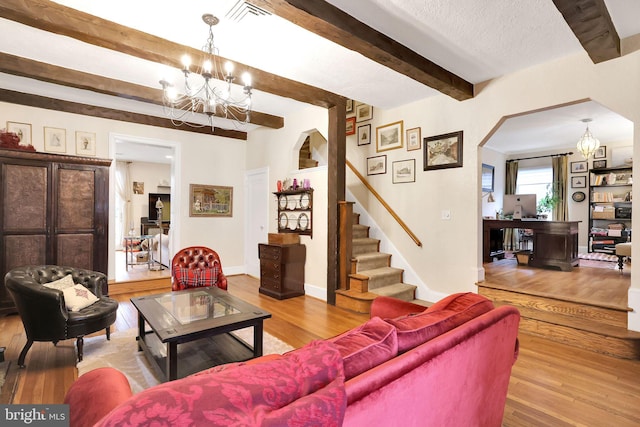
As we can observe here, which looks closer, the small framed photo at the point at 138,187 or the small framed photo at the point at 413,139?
the small framed photo at the point at 413,139

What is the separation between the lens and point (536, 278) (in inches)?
174

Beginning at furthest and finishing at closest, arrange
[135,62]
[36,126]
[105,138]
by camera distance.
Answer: [105,138], [36,126], [135,62]

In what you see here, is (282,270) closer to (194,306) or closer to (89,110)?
(194,306)

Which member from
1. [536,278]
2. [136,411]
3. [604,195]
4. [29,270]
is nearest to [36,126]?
[29,270]

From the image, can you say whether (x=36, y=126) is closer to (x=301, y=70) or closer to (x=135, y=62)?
(x=135, y=62)

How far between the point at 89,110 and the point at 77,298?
3470 mm

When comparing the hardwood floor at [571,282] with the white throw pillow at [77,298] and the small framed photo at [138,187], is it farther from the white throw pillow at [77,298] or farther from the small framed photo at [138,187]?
the small framed photo at [138,187]

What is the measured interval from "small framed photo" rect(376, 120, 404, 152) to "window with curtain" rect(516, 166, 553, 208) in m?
5.53

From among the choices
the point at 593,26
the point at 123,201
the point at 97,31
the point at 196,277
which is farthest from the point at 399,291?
the point at 123,201

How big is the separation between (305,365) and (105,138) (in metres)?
5.72

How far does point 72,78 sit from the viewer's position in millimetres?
3695

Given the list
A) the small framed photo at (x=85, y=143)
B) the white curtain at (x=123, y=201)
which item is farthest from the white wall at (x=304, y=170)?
the white curtain at (x=123, y=201)

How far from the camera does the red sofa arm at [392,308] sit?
6.59ft

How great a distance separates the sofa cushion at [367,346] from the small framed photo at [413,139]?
383cm
